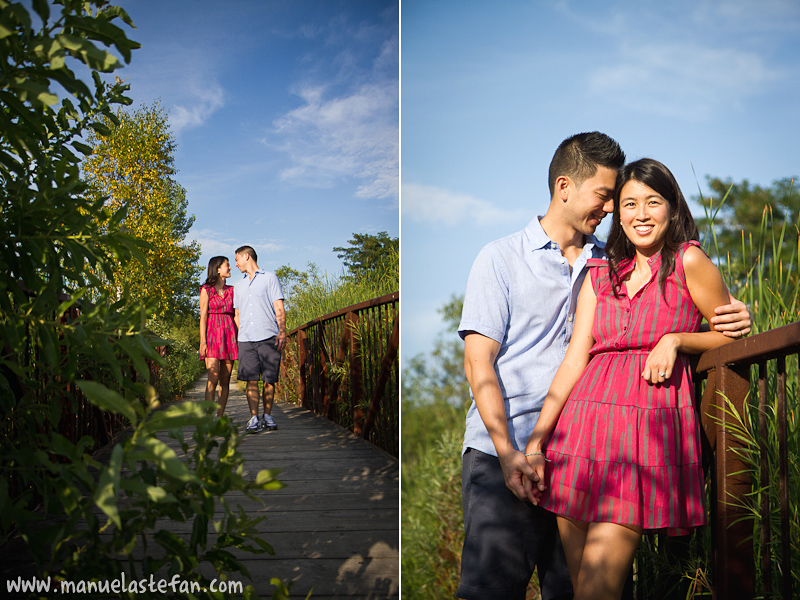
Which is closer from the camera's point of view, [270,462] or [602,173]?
[602,173]

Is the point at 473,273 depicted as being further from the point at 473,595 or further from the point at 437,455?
the point at 437,455

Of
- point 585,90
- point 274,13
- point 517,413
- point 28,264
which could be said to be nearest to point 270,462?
point 517,413

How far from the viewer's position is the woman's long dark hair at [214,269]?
4.09 m

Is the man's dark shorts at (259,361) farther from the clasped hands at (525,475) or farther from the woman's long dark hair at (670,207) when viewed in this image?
the woman's long dark hair at (670,207)

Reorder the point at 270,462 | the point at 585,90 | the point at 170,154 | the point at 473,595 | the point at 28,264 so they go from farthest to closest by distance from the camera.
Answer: the point at 170,154, the point at 585,90, the point at 270,462, the point at 473,595, the point at 28,264

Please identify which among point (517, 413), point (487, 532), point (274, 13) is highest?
point (274, 13)

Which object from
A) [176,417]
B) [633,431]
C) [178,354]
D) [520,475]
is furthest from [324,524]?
[178,354]

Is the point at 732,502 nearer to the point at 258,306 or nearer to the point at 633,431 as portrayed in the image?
the point at 633,431

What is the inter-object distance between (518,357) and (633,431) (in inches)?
14.3

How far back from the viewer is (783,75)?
4.35 meters

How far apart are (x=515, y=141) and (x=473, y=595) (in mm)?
2655

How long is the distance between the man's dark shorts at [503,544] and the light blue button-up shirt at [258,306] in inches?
109

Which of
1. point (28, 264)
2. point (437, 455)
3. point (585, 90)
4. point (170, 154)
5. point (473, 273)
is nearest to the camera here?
point (28, 264)

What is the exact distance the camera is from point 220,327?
13.4 feet
